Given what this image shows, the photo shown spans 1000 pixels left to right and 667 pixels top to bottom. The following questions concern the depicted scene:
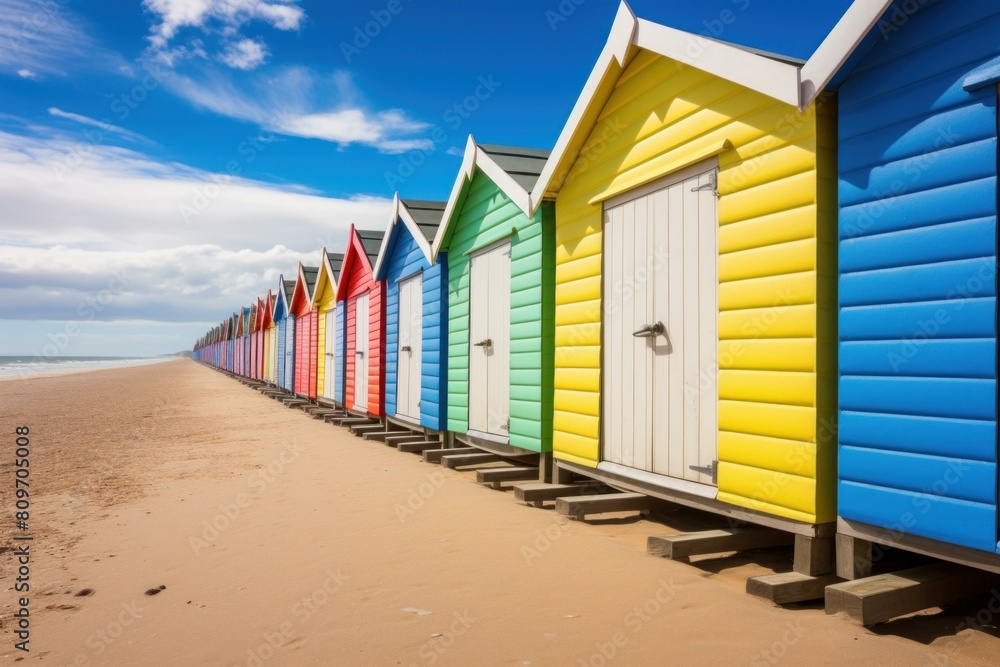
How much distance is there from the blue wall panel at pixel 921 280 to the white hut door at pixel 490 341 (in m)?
4.83

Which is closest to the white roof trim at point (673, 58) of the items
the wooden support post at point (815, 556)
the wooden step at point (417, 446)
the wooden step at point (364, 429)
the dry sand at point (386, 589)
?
the wooden support post at point (815, 556)

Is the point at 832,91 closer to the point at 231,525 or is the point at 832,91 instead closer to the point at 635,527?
the point at 635,527

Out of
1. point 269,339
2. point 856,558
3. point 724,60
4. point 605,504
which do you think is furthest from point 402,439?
point 269,339

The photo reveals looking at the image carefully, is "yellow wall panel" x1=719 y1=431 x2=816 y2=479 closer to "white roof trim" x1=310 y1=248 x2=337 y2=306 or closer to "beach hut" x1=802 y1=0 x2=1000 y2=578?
"beach hut" x1=802 y1=0 x2=1000 y2=578

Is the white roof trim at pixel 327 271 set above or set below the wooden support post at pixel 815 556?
above

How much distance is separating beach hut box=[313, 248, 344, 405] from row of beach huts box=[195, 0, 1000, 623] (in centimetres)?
999

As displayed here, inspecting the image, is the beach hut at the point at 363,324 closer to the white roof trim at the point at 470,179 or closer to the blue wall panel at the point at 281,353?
the white roof trim at the point at 470,179

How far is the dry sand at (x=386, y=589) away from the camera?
3061 millimetres

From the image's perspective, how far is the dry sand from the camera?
10.0 feet

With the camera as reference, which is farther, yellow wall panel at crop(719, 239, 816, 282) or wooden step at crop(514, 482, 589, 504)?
wooden step at crop(514, 482, 589, 504)

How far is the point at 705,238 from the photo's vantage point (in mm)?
4859

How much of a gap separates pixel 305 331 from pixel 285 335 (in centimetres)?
413

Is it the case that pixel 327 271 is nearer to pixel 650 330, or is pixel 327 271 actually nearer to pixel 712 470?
pixel 650 330

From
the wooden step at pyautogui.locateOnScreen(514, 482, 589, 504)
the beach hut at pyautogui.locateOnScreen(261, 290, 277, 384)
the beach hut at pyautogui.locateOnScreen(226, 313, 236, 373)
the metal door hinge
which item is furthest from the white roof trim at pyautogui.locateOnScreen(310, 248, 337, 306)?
the beach hut at pyautogui.locateOnScreen(226, 313, 236, 373)
